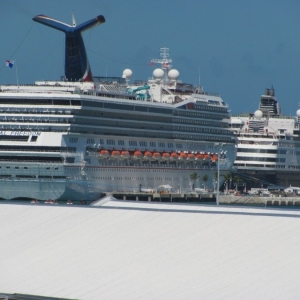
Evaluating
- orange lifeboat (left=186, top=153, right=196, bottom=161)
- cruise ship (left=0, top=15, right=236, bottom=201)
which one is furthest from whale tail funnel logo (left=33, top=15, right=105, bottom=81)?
orange lifeboat (left=186, top=153, right=196, bottom=161)

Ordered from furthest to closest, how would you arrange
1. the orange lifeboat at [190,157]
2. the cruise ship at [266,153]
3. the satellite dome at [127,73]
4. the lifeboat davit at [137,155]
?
the cruise ship at [266,153]
the satellite dome at [127,73]
the orange lifeboat at [190,157]
the lifeboat davit at [137,155]

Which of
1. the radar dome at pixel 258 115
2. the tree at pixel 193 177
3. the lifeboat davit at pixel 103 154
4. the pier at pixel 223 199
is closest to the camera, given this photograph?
the lifeboat davit at pixel 103 154

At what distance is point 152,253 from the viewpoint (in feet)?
164

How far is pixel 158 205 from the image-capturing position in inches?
2386

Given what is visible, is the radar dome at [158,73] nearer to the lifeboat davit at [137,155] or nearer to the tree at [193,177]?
the tree at [193,177]

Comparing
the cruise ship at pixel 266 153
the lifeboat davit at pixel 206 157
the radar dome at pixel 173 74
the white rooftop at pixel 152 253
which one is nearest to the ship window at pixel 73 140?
the lifeboat davit at pixel 206 157

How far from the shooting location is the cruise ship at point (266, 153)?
15812 cm

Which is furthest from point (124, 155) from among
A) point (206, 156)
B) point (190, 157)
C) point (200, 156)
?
point (206, 156)

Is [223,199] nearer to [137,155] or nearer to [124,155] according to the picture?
[137,155]

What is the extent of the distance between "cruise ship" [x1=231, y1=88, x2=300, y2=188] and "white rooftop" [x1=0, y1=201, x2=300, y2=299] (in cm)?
10175

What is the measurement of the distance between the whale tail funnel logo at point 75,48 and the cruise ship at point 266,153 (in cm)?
3232

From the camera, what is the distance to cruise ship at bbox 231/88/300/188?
158125 mm

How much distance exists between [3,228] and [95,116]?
2545 inches

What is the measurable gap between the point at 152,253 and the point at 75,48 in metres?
80.7
